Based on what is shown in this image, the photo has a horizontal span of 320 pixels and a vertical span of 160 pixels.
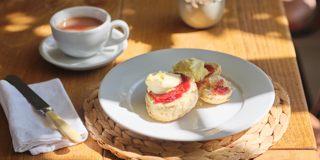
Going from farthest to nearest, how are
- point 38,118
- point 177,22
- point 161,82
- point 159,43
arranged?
1. point 177,22
2. point 159,43
3. point 38,118
4. point 161,82

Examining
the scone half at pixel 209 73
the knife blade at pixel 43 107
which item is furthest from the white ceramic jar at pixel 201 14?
the knife blade at pixel 43 107

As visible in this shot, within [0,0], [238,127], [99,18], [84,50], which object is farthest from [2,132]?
[0,0]

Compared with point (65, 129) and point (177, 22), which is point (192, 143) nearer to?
point (65, 129)

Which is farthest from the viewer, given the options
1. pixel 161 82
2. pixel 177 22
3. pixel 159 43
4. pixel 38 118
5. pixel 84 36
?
pixel 177 22

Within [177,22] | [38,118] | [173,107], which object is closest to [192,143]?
[173,107]

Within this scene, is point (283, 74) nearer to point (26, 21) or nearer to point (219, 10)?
point (219, 10)

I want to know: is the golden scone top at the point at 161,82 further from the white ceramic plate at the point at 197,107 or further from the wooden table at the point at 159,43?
the wooden table at the point at 159,43

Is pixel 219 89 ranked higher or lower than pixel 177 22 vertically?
higher
